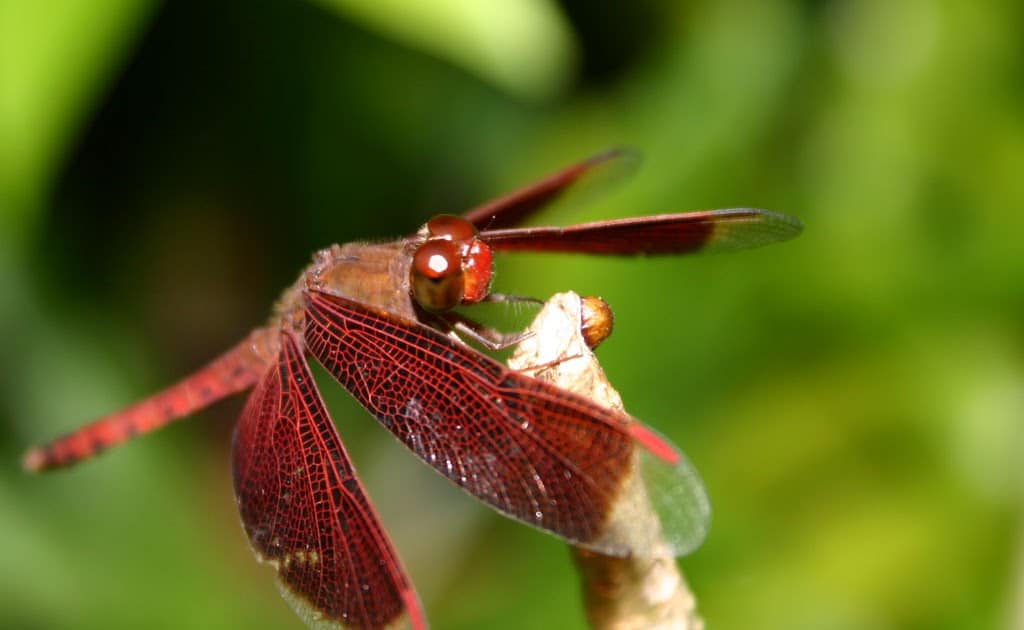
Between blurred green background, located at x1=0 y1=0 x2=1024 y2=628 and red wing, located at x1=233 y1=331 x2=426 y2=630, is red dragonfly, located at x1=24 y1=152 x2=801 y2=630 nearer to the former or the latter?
red wing, located at x1=233 y1=331 x2=426 y2=630

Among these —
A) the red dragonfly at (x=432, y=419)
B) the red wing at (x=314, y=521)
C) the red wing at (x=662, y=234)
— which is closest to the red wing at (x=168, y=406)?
the red dragonfly at (x=432, y=419)

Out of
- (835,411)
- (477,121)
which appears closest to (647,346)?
(835,411)

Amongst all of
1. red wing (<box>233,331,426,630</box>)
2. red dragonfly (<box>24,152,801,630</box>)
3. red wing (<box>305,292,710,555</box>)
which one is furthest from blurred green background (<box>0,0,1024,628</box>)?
red wing (<box>233,331,426,630</box>)

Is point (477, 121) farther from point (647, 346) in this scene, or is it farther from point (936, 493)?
point (936, 493)

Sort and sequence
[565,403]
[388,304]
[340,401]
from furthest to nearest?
[340,401] → [388,304] → [565,403]

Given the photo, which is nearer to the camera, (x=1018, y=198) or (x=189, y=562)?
(x=1018, y=198)

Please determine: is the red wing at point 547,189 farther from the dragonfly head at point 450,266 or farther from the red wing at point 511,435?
the red wing at point 511,435

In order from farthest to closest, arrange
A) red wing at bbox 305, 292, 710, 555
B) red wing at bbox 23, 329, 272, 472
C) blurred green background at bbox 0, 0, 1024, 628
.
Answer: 1. blurred green background at bbox 0, 0, 1024, 628
2. red wing at bbox 23, 329, 272, 472
3. red wing at bbox 305, 292, 710, 555
